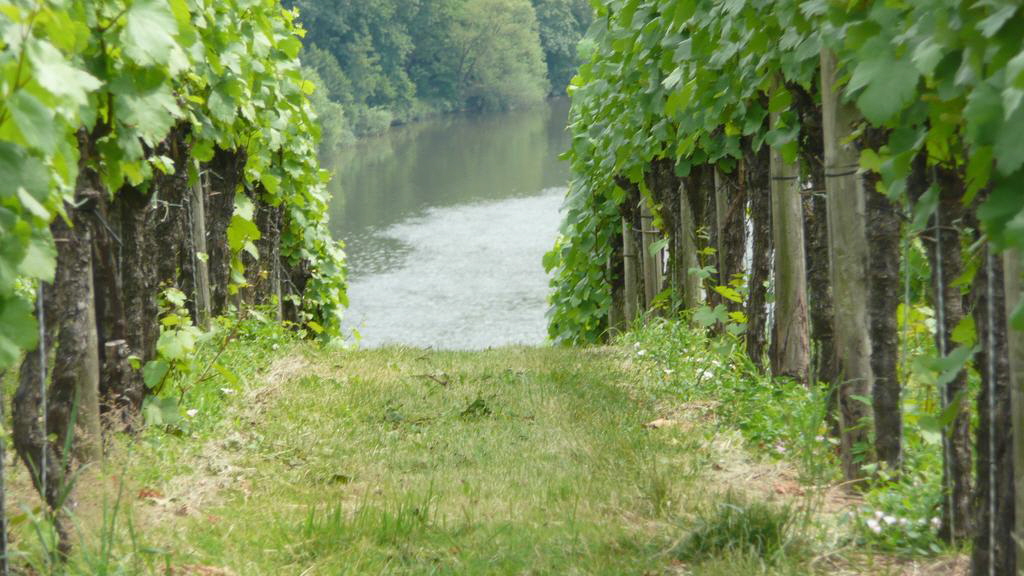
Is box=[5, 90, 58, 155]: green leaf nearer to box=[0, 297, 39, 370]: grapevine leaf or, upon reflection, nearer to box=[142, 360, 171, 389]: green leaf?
box=[0, 297, 39, 370]: grapevine leaf

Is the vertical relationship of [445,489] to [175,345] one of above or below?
below

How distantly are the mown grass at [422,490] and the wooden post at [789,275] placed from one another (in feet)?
2.82

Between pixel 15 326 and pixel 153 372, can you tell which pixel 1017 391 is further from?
pixel 153 372

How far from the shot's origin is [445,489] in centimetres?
545

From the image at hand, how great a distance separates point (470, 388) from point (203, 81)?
3.19 metres

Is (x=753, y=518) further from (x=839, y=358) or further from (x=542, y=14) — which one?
(x=542, y=14)

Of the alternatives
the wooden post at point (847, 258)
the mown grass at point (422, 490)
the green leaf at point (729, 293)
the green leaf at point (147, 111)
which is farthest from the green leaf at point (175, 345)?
the green leaf at point (729, 293)

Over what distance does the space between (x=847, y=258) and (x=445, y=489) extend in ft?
7.16

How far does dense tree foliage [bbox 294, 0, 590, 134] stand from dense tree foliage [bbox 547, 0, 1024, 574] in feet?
199

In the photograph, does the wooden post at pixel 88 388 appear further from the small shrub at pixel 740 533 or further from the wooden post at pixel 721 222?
the wooden post at pixel 721 222

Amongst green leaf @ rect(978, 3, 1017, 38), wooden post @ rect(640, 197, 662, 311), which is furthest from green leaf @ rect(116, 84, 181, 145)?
wooden post @ rect(640, 197, 662, 311)

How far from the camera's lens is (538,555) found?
4.23 meters

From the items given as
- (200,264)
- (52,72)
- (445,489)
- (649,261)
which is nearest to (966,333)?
(445,489)

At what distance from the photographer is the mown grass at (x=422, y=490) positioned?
4055mm
